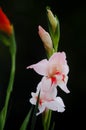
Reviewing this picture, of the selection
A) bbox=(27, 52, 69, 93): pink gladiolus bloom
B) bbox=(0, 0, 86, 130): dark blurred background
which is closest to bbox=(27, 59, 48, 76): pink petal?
bbox=(27, 52, 69, 93): pink gladiolus bloom

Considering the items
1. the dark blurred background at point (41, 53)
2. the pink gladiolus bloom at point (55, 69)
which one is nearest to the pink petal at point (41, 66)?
the pink gladiolus bloom at point (55, 69)

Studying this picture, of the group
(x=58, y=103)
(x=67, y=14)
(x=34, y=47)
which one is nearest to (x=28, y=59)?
(x=34, y=47)

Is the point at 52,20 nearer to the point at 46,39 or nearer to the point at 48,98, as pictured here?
the point at 46,39

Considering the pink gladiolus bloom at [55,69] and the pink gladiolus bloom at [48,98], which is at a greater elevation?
the pink gladiolus bloom at [55,69]

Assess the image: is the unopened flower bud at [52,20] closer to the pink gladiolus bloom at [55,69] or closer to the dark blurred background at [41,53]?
the pink gladiolus bloom at [55,69]

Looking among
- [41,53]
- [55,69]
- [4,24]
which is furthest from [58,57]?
[41,53]

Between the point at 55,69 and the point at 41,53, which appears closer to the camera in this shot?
the point at 55,69

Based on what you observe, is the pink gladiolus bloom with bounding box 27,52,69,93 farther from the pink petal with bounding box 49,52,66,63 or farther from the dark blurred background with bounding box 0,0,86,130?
the dark blurred background with bounding box 0,0,86,130
